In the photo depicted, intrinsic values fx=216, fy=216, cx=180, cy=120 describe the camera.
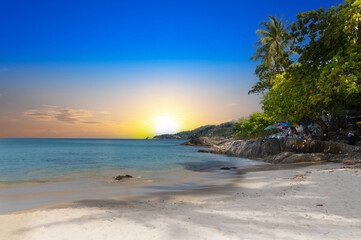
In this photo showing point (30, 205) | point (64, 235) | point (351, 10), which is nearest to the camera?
point (64, 235)

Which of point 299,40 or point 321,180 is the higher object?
point 299,40

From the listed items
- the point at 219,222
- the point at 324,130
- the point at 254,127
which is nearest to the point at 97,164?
the point at 219,222

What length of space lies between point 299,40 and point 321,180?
10398 millimetres

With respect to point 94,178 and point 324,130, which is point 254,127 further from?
point 94,178

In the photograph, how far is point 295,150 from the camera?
21.1m

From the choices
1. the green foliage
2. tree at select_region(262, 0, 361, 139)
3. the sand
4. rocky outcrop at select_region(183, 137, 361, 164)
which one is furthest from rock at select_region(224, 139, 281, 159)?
the green foliage

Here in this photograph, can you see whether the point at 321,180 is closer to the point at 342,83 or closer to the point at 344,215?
the point at 344,215

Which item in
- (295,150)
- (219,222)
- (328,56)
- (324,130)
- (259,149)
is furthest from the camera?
(259,149)

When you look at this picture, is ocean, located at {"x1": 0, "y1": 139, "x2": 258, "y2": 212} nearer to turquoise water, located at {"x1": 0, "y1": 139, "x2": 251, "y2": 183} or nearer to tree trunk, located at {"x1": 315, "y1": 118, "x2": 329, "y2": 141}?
turquoise water, located at {"x1": 0, "y1": 139, "x2": 251, "y2": 183}

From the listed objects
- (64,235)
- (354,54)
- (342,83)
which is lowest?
(64,235)

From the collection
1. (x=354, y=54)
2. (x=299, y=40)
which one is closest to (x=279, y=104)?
(x=299, y=40)

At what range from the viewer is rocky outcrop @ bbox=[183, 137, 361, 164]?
1652cm

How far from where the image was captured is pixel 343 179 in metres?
8.32

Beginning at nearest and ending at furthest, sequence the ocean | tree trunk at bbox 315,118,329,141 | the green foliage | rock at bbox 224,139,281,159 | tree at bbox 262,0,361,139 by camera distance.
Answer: the ocean
tree at bbox 262,0,361,139
tree trunk at bbox 315,118,329,141
rock at bbox 224,139,281,159
the green foliage
